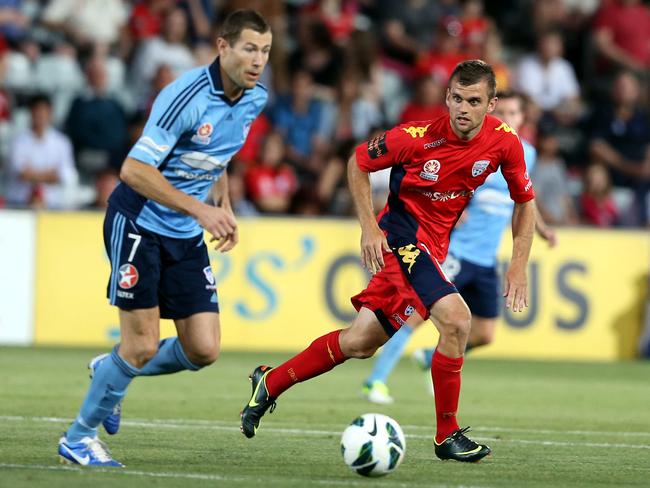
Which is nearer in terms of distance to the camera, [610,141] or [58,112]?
[58,112]

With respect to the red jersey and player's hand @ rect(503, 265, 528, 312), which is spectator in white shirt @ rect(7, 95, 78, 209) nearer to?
the red jersey

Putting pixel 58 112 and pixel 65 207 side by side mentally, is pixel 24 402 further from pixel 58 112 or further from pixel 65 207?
pixel 58 112

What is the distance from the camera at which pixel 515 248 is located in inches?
295

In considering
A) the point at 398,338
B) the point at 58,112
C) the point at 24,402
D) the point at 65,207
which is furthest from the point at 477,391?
the point at 58,112

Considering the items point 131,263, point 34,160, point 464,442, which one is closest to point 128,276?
point 131,263

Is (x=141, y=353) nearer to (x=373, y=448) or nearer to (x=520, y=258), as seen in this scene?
(x=373, y=448)

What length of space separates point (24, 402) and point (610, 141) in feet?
36.0

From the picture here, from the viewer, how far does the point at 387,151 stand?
24.2 ft

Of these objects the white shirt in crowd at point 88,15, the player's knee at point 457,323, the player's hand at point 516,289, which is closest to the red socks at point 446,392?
the player's knee at point 457,323

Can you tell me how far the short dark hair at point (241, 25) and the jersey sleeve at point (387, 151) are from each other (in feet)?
3.17

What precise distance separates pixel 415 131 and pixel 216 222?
1695 millimetres

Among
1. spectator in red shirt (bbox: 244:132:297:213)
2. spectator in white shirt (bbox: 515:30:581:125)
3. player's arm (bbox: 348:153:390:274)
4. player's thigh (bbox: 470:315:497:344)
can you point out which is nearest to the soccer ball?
player's arm (bbox: 348:153:390:274)

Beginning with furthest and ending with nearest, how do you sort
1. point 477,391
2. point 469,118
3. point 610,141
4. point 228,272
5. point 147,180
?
point 610,141 < point 228,272 < point 477,391 < point 469,118 < point 147,180

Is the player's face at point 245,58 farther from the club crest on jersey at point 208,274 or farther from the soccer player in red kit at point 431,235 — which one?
the club crest on jersey at point 208,274
